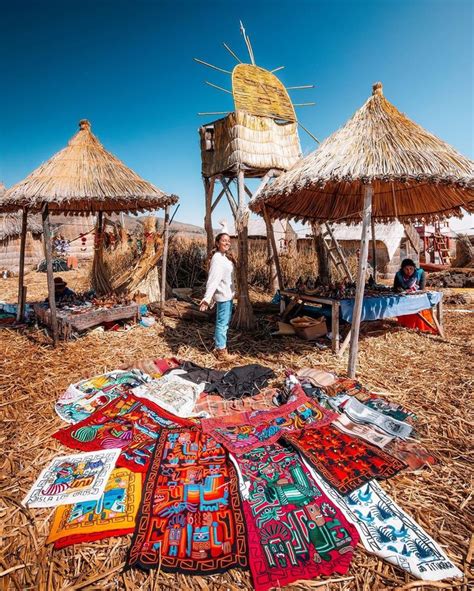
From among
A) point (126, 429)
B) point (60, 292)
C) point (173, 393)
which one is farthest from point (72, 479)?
point (60, 292)

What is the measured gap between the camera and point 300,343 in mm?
5516

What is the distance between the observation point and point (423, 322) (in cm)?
620

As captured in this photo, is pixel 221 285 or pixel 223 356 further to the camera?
pixel 223 356

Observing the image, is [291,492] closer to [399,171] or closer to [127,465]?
[127,465]

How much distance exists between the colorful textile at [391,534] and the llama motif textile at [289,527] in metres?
0.09

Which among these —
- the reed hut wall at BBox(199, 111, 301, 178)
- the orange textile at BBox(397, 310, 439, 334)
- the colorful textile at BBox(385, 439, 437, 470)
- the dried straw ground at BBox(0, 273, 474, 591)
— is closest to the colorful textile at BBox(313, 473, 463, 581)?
the dried straw ground at BBox(0, 273, 474, 591)

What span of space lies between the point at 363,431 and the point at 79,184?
17.5 ft

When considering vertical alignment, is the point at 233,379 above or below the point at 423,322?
below

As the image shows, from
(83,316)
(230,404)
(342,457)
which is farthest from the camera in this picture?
(83,316)

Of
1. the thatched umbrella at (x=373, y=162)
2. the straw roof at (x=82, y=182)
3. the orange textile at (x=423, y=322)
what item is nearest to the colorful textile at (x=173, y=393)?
the thatched umbrella at (x=373, y=162)

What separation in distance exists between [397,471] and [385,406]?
3.26 feet

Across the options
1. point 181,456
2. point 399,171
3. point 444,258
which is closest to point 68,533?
point 181,456

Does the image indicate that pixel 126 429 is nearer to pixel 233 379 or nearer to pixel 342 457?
pixel 233 379

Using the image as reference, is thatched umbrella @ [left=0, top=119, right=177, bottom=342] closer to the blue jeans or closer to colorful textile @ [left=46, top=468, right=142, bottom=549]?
the blue jeans
